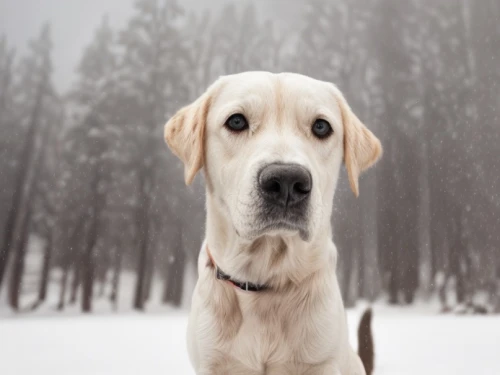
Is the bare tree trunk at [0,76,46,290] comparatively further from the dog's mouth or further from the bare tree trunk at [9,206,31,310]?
the dog's mouth

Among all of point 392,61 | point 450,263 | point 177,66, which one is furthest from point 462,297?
point 177,66

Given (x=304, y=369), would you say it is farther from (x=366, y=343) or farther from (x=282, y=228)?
(x=366, y=343)

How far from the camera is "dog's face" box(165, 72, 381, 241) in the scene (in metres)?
2.00

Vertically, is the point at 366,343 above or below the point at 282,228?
below

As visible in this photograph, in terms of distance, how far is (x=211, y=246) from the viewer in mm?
2455

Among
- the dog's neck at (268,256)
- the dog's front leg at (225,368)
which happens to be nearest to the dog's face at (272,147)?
the dog's neck at (268,256)

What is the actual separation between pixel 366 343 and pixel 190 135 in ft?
5.41

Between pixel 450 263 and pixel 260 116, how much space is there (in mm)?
6182

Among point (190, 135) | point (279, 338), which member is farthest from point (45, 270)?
point (279, 338)

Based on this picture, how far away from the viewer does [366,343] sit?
123 inches

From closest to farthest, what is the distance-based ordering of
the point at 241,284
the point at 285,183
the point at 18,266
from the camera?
the point at 285,183, the point at 241,284, the point at 18,266

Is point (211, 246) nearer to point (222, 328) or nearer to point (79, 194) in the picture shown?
point (222, 328)

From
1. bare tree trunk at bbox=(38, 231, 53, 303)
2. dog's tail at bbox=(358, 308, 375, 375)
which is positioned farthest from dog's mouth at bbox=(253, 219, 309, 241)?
bare tree trunk at bbox=(38, 231, 53, 303)

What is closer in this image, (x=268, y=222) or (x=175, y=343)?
(x=268, y=222)
